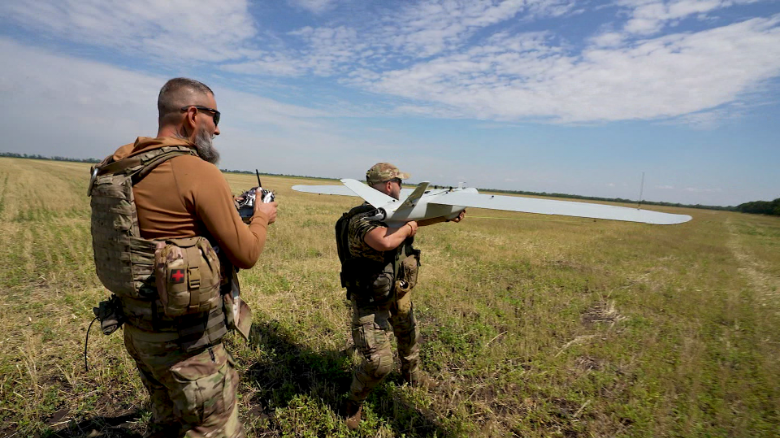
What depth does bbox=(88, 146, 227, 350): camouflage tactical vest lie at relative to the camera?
1.91 meters

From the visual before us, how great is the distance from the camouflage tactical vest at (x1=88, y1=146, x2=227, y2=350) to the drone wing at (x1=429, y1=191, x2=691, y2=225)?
7.51 feet

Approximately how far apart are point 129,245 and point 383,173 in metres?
2.46

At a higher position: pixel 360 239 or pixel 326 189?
pixel 326 189

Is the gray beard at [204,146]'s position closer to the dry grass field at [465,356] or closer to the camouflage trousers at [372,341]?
the camouflage trousers at [372,341]

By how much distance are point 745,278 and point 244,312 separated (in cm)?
1438

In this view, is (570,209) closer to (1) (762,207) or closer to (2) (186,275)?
(2) (186,275)

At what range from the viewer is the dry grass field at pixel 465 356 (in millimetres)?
3674

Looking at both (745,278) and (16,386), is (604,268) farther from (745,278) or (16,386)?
(16,386)

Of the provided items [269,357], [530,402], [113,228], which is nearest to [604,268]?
[530,402]

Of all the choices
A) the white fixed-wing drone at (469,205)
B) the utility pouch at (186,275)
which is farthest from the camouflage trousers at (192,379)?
the white fixed-wing drone at (469,205)

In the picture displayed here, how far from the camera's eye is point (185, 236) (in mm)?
2037

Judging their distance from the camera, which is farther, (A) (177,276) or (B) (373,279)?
(B) (373,279)

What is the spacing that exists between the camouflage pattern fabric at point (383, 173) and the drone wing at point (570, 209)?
2.57ft

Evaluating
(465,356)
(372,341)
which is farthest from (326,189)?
(465,356)
